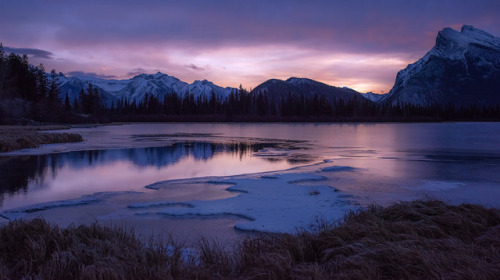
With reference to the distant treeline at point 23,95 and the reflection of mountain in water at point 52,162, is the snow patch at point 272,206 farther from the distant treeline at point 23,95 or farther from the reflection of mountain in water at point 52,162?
the distant treeline at point 23,95

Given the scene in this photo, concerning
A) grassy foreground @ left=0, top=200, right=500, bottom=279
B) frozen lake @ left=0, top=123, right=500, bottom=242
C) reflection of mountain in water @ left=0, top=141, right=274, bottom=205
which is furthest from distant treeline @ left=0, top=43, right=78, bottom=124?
grassy foreground @ left=0, top=200, right=500, bottom=279

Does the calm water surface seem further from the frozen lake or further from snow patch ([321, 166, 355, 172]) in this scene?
snow patch ([321, 166, 355, 172])

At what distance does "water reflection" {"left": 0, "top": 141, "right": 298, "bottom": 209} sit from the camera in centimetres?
1027

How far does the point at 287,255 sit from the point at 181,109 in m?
136

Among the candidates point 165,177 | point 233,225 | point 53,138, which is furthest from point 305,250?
point 53,138

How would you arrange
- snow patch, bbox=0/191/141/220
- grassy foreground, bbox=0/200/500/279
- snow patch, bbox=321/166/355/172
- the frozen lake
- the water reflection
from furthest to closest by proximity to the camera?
snow patch, bbox=321/166/355/172 < the water reflection < snow patch, bbox=0/191/141/220 < the frozen lake < grassy foreground, bbox=0/200/500/279

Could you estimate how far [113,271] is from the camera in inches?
142

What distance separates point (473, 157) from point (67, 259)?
746 inches

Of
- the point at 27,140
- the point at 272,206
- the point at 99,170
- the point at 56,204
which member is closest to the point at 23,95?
the point at 27,140

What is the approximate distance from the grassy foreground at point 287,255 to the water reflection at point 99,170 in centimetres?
480

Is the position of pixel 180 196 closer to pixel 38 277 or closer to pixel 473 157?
pixel 38 277

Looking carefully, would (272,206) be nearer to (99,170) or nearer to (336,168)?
(336,168)

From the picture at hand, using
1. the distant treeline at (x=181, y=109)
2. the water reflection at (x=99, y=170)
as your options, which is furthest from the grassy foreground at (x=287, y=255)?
the distant treeline at (x=181, y=109)

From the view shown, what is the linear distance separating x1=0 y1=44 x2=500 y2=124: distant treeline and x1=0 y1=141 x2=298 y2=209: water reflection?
141 ft
